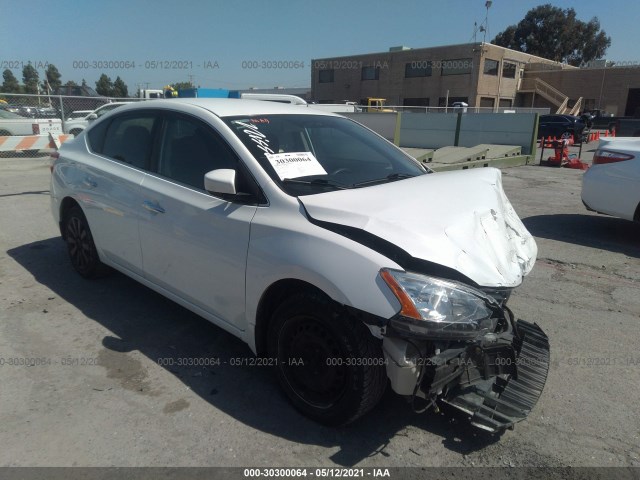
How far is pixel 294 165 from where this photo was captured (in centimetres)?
300

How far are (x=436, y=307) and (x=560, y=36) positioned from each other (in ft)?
265

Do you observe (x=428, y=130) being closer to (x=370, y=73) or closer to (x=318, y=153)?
(x=318, y=153)

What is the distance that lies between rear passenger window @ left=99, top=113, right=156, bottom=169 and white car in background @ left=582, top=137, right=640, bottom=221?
581 centimetres

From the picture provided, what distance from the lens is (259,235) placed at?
2.71 meters

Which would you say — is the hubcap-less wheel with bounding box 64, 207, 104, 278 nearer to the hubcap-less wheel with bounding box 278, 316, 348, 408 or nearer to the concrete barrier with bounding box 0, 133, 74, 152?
the hubcap-less wheel with bounding box 278, 316, 348, 408

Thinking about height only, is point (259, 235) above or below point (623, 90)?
below

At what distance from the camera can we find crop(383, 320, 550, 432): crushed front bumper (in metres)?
2.27

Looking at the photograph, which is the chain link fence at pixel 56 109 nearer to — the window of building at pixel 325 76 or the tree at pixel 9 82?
the window of building at pixel 325 76

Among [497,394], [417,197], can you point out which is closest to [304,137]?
[417,197]

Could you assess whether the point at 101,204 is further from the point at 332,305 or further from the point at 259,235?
the point at 332,305

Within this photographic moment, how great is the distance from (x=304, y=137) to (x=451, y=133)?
680 inches

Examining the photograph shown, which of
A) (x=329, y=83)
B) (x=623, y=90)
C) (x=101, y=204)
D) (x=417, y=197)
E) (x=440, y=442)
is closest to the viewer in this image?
(x=440, y=442)

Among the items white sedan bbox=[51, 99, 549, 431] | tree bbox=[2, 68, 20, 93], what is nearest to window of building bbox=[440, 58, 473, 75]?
white sedan bbox=[51, 99, 549, 431]

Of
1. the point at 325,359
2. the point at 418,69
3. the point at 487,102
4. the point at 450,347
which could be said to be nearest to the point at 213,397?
the point at 325,359
